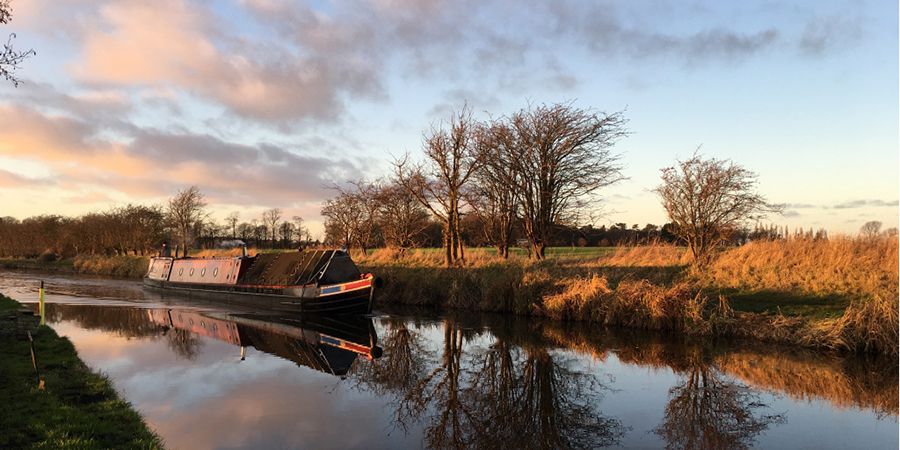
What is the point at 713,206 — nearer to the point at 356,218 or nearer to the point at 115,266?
the point at 356,218

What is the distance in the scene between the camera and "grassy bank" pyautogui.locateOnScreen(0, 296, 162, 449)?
596 centimetres

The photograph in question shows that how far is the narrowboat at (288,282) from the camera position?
19750 millimetres

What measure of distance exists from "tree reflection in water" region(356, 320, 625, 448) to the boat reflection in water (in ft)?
3.38

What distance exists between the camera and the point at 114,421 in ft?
22.6

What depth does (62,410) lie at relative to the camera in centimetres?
686

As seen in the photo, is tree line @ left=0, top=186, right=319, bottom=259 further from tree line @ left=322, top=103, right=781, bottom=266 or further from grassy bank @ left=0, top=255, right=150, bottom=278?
tree line @ left=322, top=103, right=781, bottom=266

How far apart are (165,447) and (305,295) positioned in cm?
1370

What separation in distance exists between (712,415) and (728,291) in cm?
917

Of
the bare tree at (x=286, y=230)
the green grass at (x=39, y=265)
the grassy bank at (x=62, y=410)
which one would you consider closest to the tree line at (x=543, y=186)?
the grassy bank at (x=62, y=410)

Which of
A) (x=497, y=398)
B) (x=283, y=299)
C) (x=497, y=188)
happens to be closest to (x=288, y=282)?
(x=283, y=299)

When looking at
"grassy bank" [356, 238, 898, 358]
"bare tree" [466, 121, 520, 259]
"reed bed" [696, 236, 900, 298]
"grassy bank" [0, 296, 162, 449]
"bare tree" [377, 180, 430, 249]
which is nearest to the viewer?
"grassy bank" [0, 296, 162, 449]

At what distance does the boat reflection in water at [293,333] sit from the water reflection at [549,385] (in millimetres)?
96

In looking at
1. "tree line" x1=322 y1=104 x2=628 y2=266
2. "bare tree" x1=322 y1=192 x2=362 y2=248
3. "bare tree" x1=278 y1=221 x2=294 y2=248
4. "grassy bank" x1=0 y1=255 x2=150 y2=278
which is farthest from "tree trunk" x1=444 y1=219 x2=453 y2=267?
"bare tree" x1=278 y1=221 x2=294 y2=248

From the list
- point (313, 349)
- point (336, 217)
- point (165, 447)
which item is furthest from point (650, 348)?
point (336, 217)
